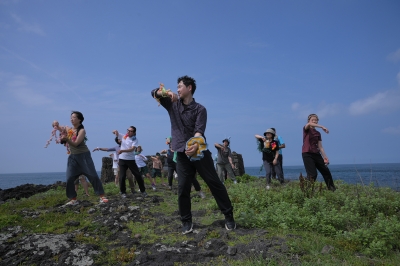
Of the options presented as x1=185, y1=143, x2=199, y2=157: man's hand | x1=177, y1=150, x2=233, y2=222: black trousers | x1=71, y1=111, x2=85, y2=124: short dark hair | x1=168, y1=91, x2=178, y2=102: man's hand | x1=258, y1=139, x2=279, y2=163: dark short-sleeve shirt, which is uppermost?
x1=71, y1=111, x2=85, y2=124: short dark hair

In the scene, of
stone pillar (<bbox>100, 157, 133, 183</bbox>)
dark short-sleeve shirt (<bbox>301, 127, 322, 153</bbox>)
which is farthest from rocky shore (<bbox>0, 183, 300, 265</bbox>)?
stone pillar (<bbox>100, 157, 133, 183</bbox>)

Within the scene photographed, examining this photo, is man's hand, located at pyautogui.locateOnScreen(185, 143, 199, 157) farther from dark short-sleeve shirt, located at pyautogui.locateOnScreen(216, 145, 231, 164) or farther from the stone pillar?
the stone pillar

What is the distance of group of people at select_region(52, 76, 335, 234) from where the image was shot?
4762 millimetres

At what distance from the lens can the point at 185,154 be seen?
4.84m

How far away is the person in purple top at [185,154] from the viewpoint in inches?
187

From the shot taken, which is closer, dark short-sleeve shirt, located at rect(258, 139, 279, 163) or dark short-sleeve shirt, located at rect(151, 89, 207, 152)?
dark short-sleeve shirt, located at rect(151, 89, 207, 152)

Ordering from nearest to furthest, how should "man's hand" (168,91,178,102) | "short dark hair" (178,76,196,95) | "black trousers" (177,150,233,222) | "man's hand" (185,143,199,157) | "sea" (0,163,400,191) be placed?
"man's hand" (185,143,199,157) → "man's hand" (168,91,178,102) → "black trousers" (177,150,233,222) → "short dark hair" (178,76,196,95) → "sea" (0,163,400,191)

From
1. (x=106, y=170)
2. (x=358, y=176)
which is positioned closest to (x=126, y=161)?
(x=358, y=176)

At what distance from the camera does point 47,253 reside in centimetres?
402

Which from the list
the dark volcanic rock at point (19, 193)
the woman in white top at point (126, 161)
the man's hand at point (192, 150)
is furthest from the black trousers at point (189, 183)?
the dark volcanic rock at point (19, 193)

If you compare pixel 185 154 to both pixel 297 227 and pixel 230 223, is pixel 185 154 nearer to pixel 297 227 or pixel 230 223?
pixel 230 223

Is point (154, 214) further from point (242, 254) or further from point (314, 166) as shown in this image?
point (314, 166)

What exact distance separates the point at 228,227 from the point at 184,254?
1.24m

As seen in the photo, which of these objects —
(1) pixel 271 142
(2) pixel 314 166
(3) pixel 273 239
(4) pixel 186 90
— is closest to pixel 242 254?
(3) pixel 273 239
